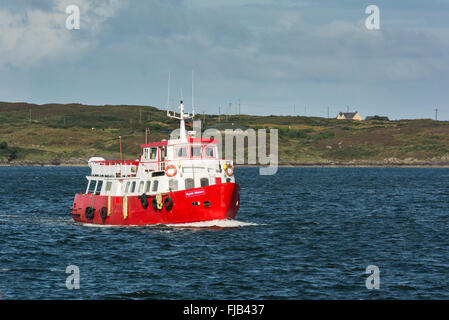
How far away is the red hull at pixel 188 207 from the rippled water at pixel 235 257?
80 cm

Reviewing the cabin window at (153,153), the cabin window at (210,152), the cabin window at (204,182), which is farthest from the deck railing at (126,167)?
the cabin window at (204,182)

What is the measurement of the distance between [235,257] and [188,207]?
9.09 m

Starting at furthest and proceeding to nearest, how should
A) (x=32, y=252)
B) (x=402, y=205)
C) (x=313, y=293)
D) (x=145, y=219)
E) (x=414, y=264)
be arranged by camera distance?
1. (x=402, y=205)
2. (x=145, y=219)
3. (x=32, y=252)
4. (x=414, y=264)
5. (x=313, y=293)

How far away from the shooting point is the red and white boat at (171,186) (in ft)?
152

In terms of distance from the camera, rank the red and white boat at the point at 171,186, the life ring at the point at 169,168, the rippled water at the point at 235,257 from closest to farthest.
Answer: the rippled water at the point at 235,257 < the red and white boat at the point at 171,186 < the life ring at the point at 169,168

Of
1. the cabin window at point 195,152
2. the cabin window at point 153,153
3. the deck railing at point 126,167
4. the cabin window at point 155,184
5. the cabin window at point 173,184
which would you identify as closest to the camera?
the cabin window at point 173,184

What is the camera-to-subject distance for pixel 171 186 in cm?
4716

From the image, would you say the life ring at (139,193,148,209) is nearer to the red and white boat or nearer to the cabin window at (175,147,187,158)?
the red and white boat

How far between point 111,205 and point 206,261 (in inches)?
648

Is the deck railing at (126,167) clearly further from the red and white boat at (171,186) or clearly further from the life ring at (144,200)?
the life ring at (144,200)
